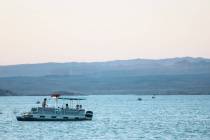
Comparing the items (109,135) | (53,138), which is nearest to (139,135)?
(109,135)

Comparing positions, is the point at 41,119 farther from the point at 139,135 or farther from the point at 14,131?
the point at 139,135

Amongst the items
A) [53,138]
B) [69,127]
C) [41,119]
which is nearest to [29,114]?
[41,119]

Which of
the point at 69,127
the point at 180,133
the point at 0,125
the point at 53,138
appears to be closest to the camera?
the point at 53,138

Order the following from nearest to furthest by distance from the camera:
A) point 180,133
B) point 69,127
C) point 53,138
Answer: point 53,138
point 180,133
point 69,127

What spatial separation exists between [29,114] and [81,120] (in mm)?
7921

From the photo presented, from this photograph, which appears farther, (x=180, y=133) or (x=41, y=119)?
(x=41, y=119)

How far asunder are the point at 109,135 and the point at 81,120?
1058 inches

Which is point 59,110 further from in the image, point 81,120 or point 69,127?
point 69,127

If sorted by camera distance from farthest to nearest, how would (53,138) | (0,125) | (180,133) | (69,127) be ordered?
(0,125) < (69,127) < (180,133) < (53,138)

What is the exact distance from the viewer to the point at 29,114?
11794 cm

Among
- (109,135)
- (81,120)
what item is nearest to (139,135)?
(109,135)

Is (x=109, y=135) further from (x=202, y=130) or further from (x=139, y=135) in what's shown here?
(x=202, y=130)

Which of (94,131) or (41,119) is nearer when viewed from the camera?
(94,131)

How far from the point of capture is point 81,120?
387 feet
